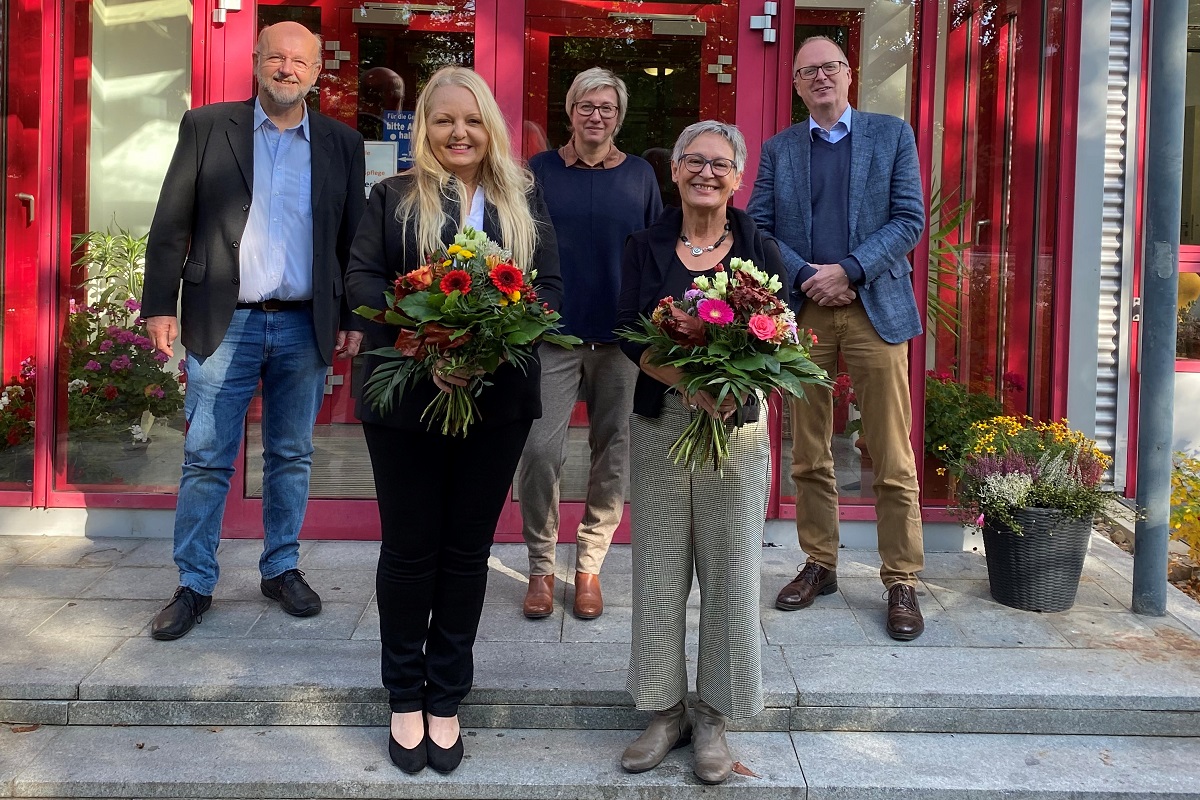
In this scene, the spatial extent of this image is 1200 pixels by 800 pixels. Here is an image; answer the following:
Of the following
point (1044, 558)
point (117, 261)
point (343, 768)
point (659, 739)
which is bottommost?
point (343, 768)

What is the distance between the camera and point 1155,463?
14.8 ft

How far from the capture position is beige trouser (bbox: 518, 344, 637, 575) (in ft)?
14.3

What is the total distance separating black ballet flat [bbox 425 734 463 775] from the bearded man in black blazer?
1.21 m

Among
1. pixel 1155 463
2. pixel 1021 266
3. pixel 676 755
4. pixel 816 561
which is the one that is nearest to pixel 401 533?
pixel 676 755

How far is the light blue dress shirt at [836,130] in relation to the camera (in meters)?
4.39

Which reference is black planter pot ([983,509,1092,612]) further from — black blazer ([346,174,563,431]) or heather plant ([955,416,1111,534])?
black blazer ([346,174,563,431])

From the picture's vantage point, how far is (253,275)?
418 cm

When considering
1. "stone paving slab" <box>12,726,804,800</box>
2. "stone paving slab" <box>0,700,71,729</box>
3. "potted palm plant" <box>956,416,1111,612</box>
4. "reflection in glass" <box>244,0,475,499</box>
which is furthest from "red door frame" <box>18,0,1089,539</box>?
"stone paving slab" <box>12,726,804,800</box>

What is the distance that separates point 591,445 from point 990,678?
5.72 ft

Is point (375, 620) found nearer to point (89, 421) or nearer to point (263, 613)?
point (263, 613)

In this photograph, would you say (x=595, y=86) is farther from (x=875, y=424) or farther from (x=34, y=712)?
(x=34, y=712)

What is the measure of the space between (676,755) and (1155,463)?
2417 millimetres

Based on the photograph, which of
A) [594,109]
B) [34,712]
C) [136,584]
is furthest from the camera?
[136,584]

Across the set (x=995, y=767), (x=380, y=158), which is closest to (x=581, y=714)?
(x=995, y=767)
